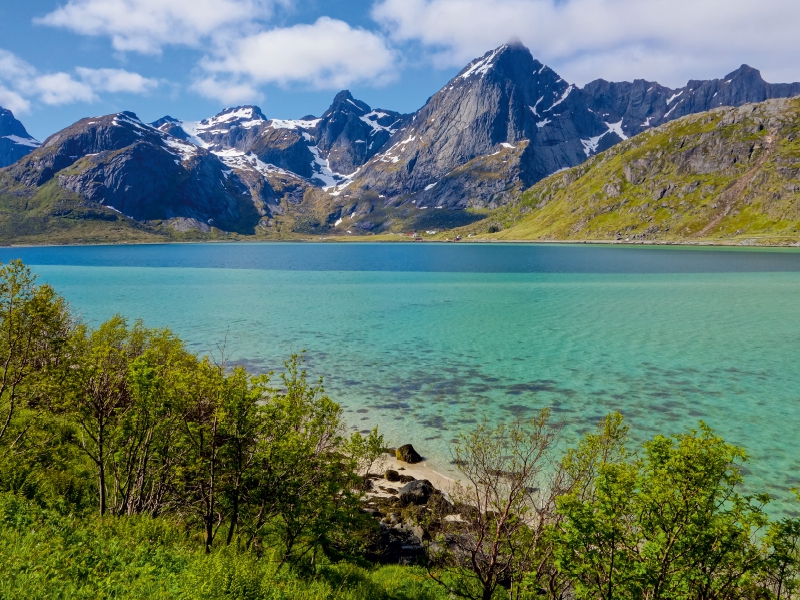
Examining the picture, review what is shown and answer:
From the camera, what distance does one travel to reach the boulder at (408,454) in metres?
31.6

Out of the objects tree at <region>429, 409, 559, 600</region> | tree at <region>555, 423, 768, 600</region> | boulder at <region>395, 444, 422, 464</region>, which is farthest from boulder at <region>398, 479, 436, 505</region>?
tree at <region>555, 423, 768, 600</region>

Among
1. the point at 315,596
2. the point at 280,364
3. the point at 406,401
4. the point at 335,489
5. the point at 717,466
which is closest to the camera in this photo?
the point at 717,466

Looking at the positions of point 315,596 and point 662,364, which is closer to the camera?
point 315,596

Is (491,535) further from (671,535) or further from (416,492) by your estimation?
(416,492)

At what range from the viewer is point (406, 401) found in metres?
41.9

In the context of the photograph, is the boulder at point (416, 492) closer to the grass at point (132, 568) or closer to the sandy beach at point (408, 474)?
the sandy beach at point (408, 474)

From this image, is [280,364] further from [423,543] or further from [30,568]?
[30,568]

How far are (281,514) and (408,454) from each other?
1732cm

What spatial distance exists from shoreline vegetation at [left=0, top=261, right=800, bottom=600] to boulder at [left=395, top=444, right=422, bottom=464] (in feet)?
29.5

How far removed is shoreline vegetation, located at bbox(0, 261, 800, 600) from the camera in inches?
428

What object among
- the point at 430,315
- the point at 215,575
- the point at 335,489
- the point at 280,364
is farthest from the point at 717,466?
the point at 430,315

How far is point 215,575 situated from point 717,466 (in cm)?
1215

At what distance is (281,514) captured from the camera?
15.3m

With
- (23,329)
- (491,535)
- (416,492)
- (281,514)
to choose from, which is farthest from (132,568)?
(416,492)
